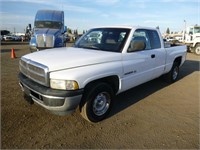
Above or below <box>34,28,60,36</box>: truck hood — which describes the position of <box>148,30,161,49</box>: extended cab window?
below

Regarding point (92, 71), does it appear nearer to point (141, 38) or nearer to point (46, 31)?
point (141, 38)

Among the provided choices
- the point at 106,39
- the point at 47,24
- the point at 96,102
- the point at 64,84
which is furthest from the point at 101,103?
the point at 47,24

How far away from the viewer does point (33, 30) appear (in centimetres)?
1463

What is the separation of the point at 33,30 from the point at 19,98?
1118 cm

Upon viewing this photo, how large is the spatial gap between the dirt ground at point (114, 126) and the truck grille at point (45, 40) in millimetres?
9124

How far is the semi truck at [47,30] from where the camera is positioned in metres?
13.7

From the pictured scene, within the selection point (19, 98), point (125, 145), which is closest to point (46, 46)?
point (19, 98)

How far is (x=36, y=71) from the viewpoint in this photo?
3.33 metres

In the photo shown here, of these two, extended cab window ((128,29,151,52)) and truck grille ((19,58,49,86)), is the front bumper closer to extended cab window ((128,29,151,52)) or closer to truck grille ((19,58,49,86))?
truck grille ((19,58,49,86))

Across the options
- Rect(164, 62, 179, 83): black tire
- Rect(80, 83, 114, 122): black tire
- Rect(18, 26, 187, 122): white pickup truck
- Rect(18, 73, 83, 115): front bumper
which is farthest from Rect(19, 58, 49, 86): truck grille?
Rect(164, 62, 179, 83): black tire

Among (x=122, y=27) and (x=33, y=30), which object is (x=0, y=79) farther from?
(x=33, y=30)

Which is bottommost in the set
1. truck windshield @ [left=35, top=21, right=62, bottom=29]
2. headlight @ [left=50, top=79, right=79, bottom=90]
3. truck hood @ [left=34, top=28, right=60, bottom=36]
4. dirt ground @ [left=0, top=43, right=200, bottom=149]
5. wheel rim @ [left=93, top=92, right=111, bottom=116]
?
dirt ground @ [left=0, top=43, right=200, bottom=149]

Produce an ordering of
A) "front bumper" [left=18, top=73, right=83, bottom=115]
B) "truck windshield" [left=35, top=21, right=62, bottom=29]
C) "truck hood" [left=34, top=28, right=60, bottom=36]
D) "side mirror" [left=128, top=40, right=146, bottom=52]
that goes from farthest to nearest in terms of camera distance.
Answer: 1. "truck windshield" [left=35, top=21, right=62, bottom=29]
2. "truck hood" [left=34, top=28, right=60, bottom=36]
3. "side mirror" [left=128, top=40, right=146, bottom=52]
4. "front bumper" [left=18, top=73, right=83, bottom=115]

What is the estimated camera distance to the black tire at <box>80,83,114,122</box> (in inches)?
136
